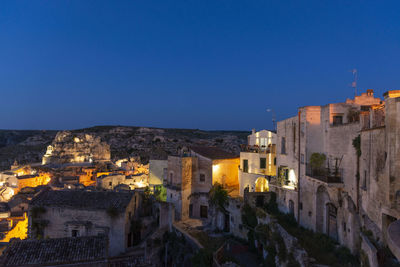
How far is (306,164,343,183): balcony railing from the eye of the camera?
1602 cm

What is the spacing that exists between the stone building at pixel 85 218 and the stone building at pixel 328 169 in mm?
14872

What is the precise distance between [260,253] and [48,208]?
20.1m

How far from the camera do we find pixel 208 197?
29875mm

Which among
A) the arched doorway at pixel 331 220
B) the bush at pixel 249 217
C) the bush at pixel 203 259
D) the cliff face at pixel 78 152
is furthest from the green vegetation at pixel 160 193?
the cliff face at pixel 78 152

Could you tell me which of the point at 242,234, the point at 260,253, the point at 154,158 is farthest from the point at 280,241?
the point at 154,158

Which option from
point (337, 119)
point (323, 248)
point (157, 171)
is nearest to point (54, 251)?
point (323, 248)

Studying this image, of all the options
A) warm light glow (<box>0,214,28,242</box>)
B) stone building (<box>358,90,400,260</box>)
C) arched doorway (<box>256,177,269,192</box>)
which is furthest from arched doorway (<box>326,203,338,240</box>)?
warm light glow (<box>0,214,28,242</box>)

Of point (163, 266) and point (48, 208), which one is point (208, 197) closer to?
point (163, 266)

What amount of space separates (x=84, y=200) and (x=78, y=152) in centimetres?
6727

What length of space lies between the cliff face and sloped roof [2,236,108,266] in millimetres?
61460

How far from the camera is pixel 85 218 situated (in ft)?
82.6

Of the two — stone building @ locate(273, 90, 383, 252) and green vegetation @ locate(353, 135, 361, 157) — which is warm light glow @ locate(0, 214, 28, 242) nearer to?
stone building @ locate(273, 90, 383, 252)

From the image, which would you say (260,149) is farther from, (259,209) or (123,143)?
(123,143)

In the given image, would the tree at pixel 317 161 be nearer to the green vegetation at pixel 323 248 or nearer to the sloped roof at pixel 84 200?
the green vegetation at pixel 323 248
